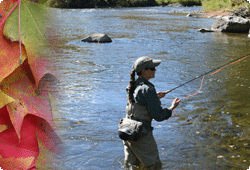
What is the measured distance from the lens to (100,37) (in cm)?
1822

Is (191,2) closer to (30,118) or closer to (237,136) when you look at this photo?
(237,136)

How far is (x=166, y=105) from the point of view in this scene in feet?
26.1

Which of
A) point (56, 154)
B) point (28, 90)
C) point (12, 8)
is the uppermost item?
point (12, 8)

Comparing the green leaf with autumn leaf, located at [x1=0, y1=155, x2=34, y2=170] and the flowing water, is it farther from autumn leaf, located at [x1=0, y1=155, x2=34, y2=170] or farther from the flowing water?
autumn leaf, located at [x1=0, y1=155, x2=34, y2=170]

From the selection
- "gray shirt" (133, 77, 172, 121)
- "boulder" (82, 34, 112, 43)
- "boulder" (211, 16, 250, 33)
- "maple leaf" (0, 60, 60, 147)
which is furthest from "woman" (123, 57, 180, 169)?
"boulder" (211, 16, 250, 33)

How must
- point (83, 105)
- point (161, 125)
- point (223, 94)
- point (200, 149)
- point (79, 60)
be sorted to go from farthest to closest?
point (79, 60) → point (223, 94) → point (83, 105) → point (161, 125) → point (200, 149)

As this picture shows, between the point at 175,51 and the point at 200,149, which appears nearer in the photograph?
the point at 200,149

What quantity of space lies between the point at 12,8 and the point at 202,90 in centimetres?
937

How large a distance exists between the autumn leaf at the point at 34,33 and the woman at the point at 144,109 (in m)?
2.97

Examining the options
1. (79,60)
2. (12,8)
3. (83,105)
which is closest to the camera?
(12,8)

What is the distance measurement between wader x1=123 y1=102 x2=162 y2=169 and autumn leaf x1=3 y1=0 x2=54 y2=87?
3.11 meters

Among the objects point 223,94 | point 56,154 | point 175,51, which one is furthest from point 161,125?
point 175,51

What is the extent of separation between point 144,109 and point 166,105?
455cm

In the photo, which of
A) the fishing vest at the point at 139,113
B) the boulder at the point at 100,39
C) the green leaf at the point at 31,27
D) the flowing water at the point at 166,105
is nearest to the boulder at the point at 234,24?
the flowing water at the point at 166,105
